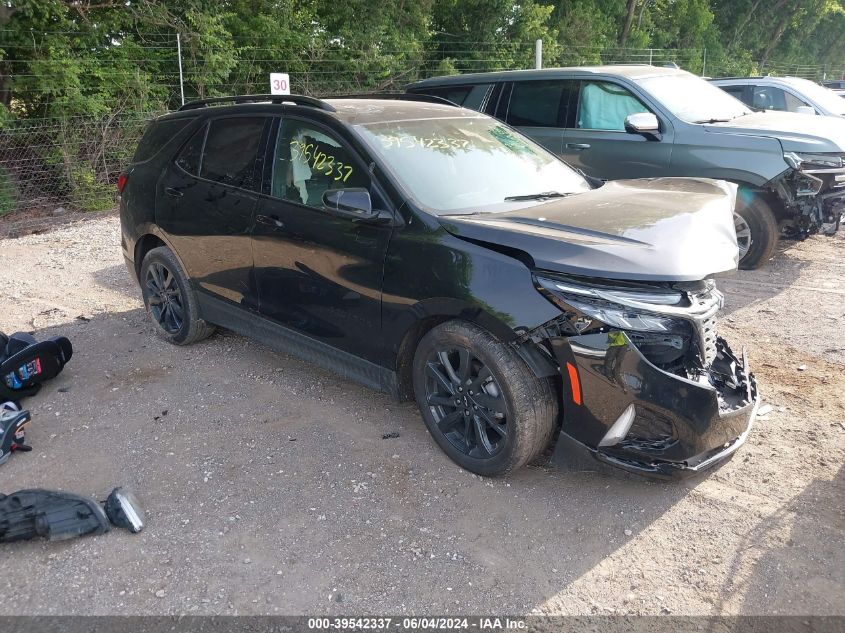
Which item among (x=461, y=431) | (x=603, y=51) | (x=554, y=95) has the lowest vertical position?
(x=461, y=431)

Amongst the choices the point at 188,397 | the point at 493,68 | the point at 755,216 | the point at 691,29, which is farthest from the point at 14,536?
the point at 691,29

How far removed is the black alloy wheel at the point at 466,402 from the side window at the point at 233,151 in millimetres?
1820

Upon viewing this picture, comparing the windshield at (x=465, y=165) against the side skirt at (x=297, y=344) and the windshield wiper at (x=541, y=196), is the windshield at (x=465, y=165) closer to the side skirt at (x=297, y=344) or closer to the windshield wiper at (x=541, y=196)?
the windshield wiper at (x=541, y=196)

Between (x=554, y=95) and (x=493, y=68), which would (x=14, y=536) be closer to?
(x=554, y=95)

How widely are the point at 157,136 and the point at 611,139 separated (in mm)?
4490

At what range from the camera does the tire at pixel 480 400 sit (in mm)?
3328

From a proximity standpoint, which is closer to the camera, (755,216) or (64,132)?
(755,216)

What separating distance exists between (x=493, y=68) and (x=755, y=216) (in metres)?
11.1

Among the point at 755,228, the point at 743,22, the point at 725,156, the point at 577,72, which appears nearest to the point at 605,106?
the point at 577,72

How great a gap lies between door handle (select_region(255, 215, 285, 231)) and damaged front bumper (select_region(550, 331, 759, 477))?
191cm

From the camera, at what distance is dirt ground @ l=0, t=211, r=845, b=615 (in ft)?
9.41

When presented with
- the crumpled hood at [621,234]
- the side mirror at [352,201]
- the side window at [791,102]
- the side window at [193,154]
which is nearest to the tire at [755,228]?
the crumpled hood at [621,234]

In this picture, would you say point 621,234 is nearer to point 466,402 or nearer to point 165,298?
point 466,402

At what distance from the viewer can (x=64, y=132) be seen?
34.4 ft
